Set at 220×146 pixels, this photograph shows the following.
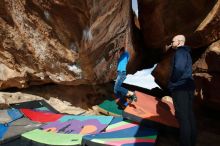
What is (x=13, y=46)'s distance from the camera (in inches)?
256

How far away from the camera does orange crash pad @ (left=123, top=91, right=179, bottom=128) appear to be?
17.8 ft

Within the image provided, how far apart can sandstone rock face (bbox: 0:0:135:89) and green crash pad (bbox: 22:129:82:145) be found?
171 centimetres

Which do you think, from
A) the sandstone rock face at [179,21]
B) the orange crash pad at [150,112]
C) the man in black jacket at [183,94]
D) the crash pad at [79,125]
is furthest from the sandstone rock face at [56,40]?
the man in black jacket at [183,94]

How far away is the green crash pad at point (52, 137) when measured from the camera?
485 centimetres

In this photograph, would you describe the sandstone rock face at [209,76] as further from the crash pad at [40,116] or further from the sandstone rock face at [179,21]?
the crash pad at [40,116]

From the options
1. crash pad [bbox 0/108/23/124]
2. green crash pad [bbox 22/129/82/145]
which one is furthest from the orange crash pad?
crash pad [bbox 0/108/23/124]

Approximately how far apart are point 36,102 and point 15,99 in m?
0.48

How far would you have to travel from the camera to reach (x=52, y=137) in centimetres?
512

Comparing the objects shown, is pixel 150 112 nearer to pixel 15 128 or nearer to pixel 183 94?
pixel 183 94

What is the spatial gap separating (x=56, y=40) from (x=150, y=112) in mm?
2391

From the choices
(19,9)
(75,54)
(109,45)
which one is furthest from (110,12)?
(19,9)

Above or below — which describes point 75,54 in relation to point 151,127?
above

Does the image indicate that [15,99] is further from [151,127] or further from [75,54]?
[151,127]

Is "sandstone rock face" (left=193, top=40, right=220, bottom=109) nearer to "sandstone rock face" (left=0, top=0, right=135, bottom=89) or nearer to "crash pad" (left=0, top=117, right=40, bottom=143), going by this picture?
"sandstone rock face" (left=0, top=0, right=135, bottom=89)
